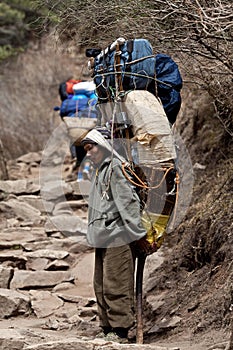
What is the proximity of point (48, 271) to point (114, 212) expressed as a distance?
3.37m

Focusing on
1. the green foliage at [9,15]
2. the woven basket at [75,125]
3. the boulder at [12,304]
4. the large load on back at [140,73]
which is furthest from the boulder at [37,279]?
the green foliage at [9,15]

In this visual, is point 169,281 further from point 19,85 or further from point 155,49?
point 19,85

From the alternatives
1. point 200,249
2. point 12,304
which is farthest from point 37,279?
point 200,249

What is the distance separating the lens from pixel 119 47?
6.12 meters

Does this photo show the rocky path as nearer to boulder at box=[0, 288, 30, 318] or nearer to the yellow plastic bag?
boulder at box=[0, 288, 30, 318]

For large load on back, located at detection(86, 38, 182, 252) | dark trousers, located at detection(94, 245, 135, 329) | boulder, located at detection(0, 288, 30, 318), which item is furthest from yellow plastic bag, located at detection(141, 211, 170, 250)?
boulder, located at detection(0, 288, 30, 318)

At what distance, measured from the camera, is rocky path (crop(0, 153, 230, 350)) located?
5766 millimetres

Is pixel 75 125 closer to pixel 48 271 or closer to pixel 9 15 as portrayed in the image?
pixel 48 271

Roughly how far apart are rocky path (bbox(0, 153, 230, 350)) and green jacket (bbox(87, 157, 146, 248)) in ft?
2.63

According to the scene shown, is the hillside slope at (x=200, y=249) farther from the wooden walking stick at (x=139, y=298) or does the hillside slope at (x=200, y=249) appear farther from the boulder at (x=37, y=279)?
the boulder at (x=37, y=279)

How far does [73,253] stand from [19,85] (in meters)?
10.7

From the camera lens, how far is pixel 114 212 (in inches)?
235

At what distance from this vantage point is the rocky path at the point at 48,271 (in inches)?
227

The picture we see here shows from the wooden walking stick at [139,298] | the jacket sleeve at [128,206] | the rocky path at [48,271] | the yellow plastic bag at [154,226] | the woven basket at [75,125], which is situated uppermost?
the jacket sleeve at [128,206]
